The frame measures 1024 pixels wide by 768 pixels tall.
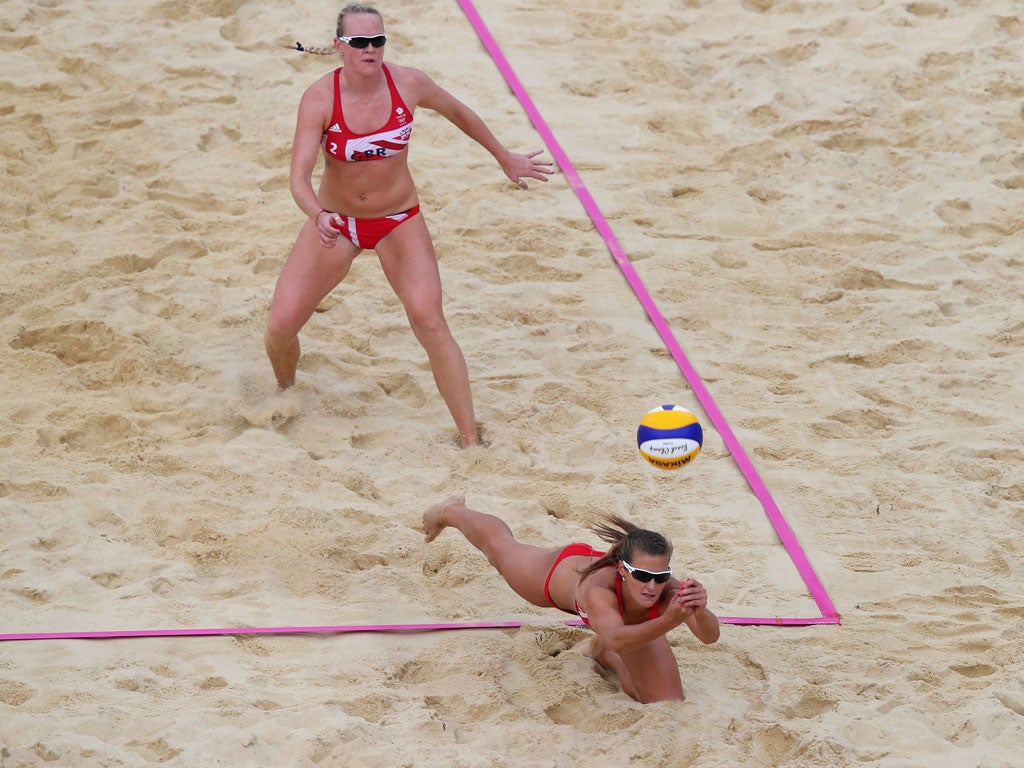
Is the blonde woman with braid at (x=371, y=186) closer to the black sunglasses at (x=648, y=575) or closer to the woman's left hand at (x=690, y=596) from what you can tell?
the black sunglasses at (x=648, y=575)

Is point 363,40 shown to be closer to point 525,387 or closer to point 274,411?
point 274,411

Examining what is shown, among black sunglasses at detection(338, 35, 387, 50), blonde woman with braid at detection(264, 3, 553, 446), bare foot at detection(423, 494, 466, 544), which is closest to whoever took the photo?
bare foot at detection(423, 494, 466, 544)

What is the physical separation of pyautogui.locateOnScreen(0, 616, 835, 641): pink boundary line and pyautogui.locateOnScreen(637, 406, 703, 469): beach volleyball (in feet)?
1.88

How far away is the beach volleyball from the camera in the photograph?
4488 millimetres

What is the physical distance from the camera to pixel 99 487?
5.20 meters

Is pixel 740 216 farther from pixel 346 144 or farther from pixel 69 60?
pixel 69 60

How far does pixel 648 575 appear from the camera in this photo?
4016 mm

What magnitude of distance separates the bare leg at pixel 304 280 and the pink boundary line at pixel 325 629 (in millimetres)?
1562

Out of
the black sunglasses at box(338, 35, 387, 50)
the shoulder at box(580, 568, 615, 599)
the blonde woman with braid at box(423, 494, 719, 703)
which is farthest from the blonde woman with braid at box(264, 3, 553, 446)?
the shoulder at box(580, 568, 615, 599)

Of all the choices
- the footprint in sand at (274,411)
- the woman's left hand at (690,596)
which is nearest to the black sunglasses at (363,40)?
the footprint in sand at (274,411)

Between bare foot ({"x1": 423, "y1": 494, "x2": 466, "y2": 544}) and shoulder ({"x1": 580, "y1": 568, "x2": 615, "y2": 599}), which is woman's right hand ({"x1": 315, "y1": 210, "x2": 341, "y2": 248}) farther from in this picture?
shoulder ({"x1": 580, "y1": 568, "x2": 615, "y2": 599})

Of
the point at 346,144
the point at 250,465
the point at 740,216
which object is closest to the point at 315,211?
the point at 346,144

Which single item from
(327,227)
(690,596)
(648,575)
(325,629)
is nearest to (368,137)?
(327,227)

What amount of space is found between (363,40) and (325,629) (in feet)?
6.88
